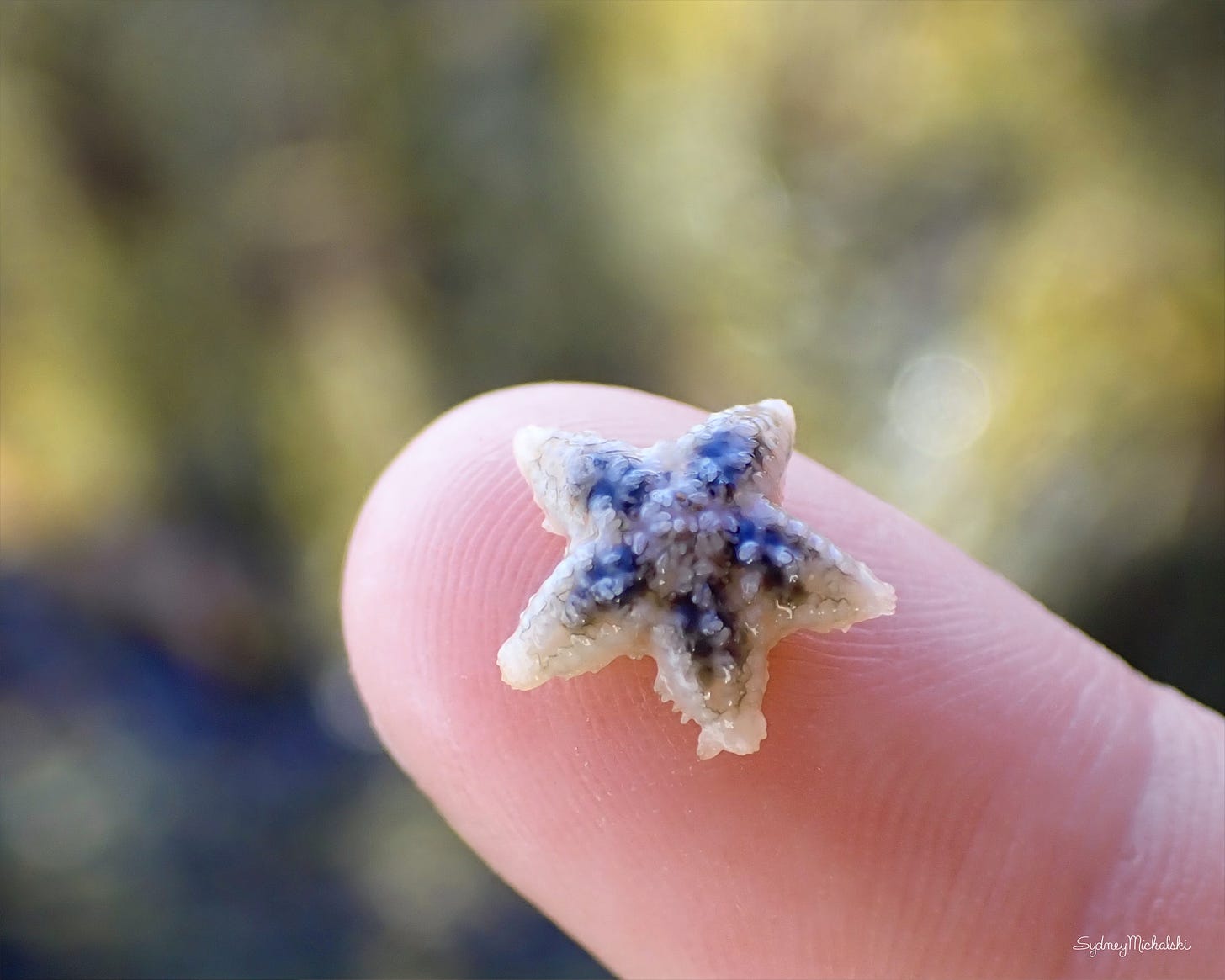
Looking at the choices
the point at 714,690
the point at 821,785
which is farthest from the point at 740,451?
the point at 821,785

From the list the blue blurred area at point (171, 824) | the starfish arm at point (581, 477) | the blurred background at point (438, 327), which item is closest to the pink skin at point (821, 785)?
the starfish arm at point (581, 477)

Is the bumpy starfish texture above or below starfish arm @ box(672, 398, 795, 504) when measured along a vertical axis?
below

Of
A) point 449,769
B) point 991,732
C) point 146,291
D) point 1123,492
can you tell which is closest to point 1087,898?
point 991,732

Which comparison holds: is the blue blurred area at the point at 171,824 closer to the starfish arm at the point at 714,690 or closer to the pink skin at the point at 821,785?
the pink skin at the point at 821,785

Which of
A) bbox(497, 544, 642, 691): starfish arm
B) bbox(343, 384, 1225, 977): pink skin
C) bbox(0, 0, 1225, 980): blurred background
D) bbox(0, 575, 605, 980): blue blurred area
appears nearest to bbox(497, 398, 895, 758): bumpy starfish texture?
bbox(497, 544, 642, 691): starfish arm

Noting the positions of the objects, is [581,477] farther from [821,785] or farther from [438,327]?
[438,327]

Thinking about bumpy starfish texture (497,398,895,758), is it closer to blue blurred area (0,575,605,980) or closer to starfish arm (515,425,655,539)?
starfish arm (515,425,655,539)
